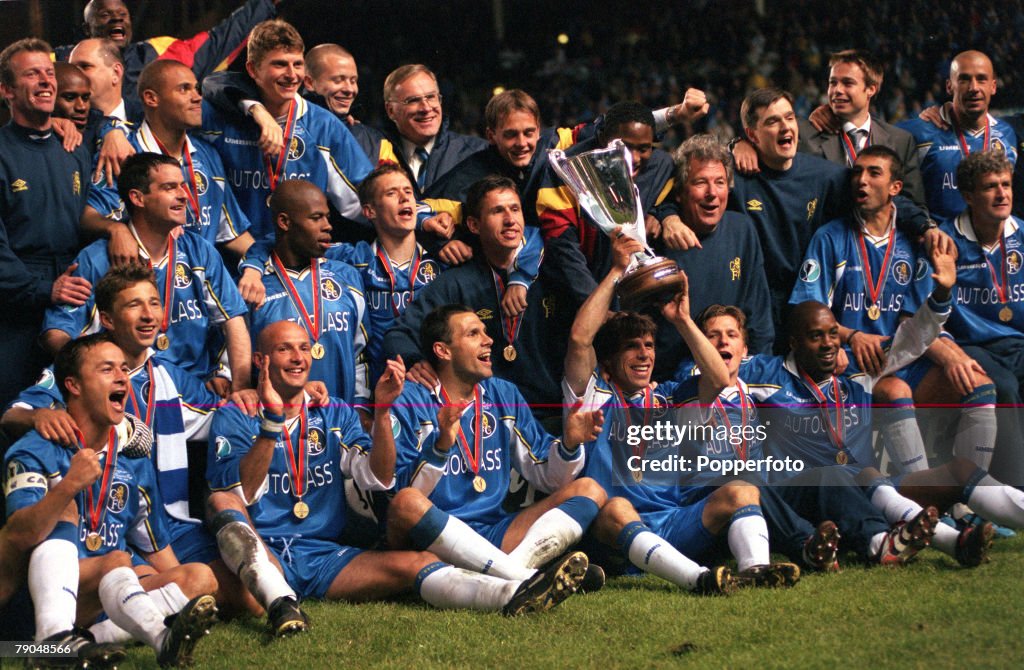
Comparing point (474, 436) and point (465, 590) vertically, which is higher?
point (474, 436)

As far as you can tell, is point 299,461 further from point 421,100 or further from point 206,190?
point 421,100

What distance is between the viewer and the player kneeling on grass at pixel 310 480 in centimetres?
479

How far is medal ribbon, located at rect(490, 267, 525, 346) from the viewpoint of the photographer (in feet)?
18.7

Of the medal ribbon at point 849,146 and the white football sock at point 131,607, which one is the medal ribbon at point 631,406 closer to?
the medal ribbon at point 849,146

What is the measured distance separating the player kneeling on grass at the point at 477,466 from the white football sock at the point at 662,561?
0.64 feet

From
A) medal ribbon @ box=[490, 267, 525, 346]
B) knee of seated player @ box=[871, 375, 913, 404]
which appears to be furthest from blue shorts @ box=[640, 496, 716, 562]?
knee of seated player @ box=[871, 375, 913, 404]

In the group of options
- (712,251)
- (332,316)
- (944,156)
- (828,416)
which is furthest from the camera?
(944,156)

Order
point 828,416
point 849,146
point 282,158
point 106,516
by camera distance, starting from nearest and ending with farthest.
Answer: point 106,516
point 828,416
point 282,158
point 849,146

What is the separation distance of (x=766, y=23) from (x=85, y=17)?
4392mm

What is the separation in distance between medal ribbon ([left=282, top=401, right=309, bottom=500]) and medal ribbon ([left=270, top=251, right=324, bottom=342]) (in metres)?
0.54

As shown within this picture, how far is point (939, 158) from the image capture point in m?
6.79

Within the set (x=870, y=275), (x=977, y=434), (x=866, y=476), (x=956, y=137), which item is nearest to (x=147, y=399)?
(x=866, y=476)

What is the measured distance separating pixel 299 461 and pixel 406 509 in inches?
20.3

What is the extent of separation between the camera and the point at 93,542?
4500mm
